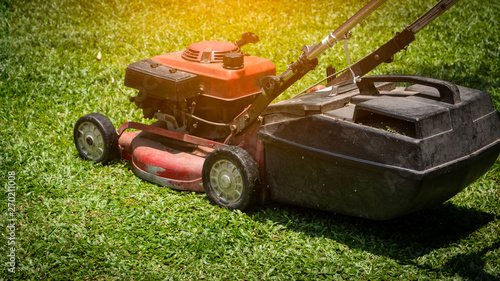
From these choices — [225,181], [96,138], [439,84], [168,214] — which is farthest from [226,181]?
[439,84]

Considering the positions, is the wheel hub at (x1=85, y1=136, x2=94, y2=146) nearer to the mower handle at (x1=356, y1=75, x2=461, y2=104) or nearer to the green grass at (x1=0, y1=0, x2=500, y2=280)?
the green grass at (x1=0, y1=0, x2=500, y2=280)

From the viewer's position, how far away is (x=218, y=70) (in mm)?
4445

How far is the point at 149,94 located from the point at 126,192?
32.5 inches

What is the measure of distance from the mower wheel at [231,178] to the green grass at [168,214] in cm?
11

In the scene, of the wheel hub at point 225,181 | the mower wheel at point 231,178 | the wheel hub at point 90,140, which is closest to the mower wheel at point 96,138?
the wheel hub at point 90,140

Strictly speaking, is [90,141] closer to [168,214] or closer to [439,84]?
[168,214]

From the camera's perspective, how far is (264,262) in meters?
3.77

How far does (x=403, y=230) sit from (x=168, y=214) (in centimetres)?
173

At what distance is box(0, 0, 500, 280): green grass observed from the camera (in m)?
3.71

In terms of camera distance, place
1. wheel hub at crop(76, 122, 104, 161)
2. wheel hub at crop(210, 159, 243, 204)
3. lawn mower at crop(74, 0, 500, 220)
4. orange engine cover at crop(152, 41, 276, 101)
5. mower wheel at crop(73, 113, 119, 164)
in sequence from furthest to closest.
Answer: wheel hub at crop(76, 122, 104, 161), mower wheel at crop(73, 113, 119, 164), orange engine cover at crop(152, 41, 276, 101), wheel hub at crop(210, 159, 243, 204), lawn mower at crop(74, 0, 500, 220)

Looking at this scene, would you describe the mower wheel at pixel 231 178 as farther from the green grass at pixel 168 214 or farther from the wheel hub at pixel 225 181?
the green grass at pixel 168 214

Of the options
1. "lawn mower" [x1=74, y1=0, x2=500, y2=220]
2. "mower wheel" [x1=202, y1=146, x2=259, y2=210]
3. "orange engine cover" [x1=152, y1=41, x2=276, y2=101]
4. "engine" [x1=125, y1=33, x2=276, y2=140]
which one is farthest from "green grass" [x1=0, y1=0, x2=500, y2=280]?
"orange engine cover" [x1=152, y1=41, x2=276, y2=101]

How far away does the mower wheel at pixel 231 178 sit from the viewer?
4102 millimetres

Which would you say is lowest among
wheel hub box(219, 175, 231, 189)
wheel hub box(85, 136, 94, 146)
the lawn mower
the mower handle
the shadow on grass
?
the shadow on grass
